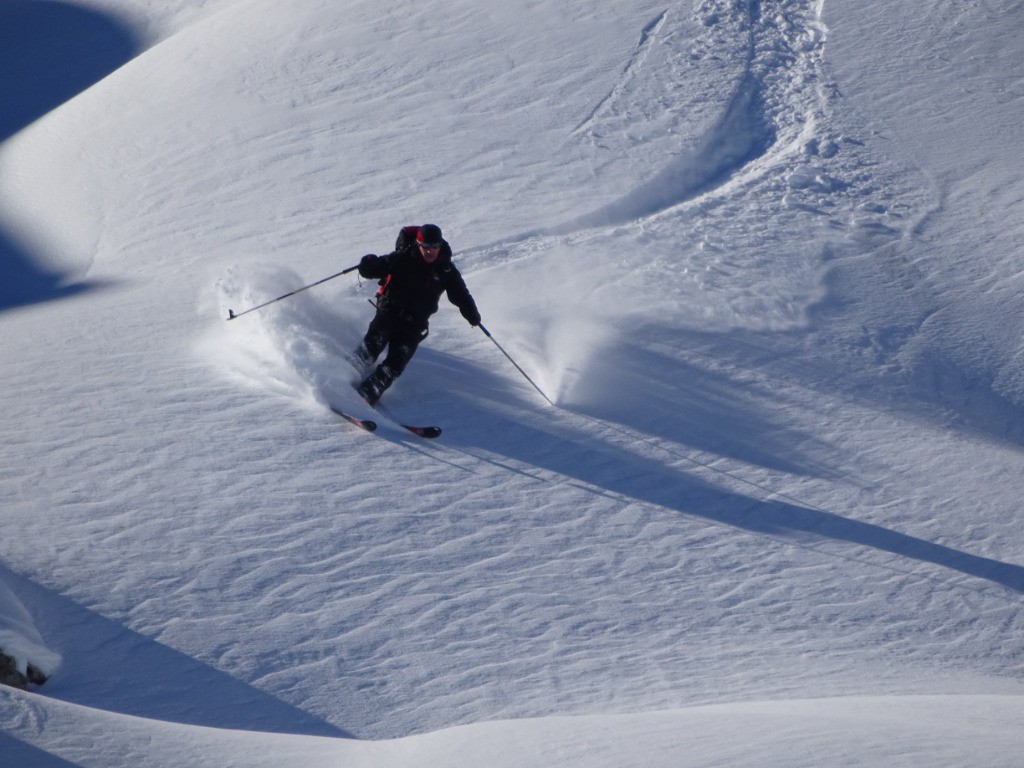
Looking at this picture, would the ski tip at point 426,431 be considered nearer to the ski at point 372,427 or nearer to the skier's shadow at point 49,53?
the ski at point 372,427

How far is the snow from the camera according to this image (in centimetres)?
563

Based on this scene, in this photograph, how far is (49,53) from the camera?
20.3 m

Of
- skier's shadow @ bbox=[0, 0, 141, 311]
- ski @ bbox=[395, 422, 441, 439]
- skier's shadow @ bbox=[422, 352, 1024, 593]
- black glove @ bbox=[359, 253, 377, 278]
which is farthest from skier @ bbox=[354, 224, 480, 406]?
skier's shadow @ bbox=[0, 0, 141, 311]

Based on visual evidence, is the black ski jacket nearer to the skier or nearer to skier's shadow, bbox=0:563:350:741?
the skier

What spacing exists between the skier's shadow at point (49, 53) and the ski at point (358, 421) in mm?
12465

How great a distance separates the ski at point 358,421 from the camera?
25.7ft

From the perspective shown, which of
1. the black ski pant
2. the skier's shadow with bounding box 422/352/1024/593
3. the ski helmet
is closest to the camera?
the skier's shadow with bounding box 422/352/1024/593

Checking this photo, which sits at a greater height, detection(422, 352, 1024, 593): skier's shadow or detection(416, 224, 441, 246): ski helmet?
detection(416, 224, 441, 246): ski helmet

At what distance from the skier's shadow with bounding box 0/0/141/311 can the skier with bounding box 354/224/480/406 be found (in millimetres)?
12378

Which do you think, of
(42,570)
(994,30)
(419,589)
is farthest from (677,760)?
(994,30)

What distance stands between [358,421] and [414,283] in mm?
1238

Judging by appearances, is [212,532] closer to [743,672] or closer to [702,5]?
[743,672]

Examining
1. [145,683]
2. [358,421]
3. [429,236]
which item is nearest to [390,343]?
[358,421]

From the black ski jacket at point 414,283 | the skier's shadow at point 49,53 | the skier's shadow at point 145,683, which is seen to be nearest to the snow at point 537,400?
the skier's shadow at point 145,683
